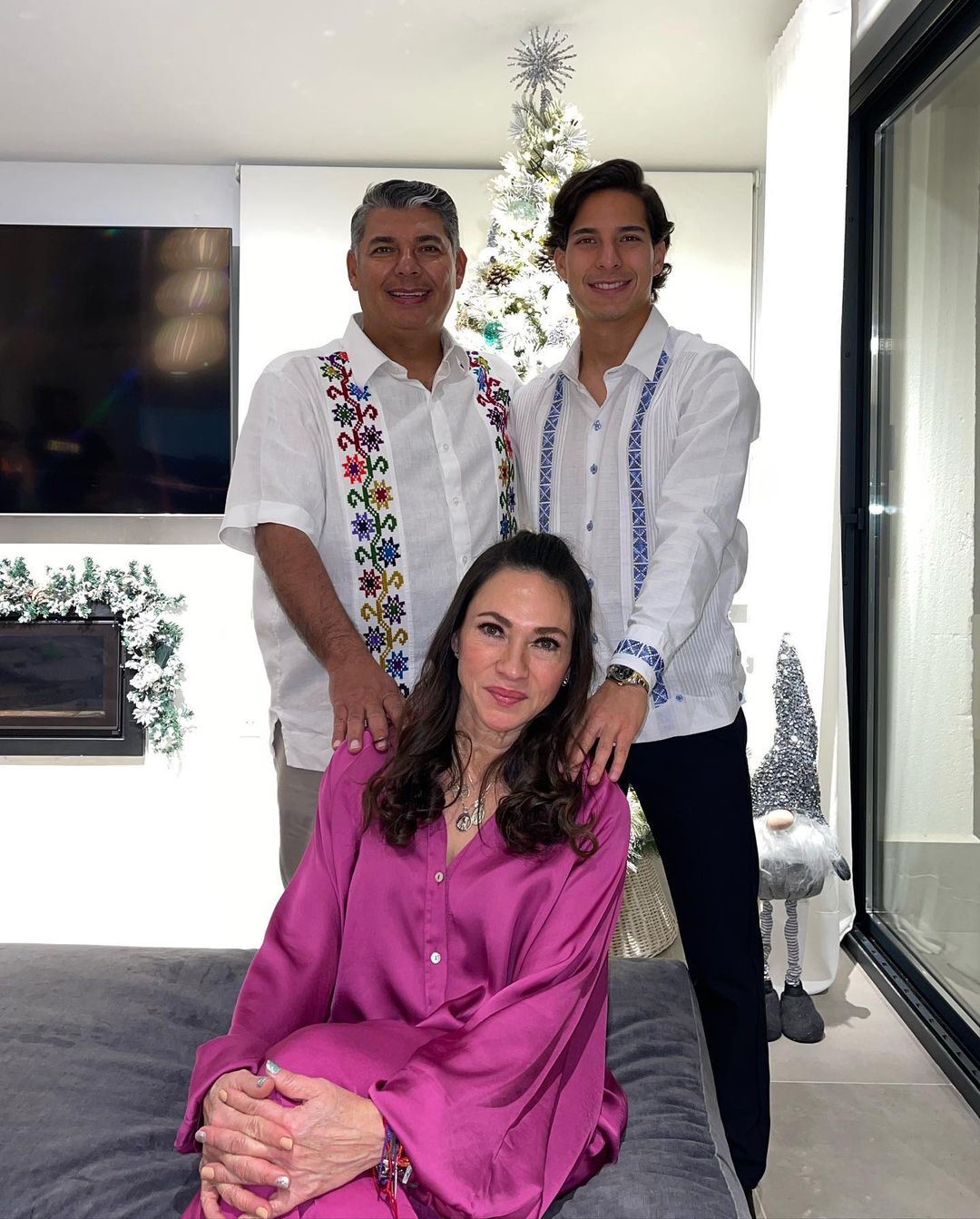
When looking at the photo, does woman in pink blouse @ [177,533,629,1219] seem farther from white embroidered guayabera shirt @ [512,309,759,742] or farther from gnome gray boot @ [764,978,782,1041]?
gnome gray boot @ [764,978,782,1041]

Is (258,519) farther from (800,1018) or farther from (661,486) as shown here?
(800,1018)

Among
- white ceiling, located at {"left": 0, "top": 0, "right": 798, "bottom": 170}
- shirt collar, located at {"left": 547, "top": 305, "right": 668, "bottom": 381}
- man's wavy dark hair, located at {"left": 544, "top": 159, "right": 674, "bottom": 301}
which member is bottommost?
shirt collar, located at {"left": 547, "top": 305, "right": 668, "bottom": 381}

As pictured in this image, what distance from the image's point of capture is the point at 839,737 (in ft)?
10.6

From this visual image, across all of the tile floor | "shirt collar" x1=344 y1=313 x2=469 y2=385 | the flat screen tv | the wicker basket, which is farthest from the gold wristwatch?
the flat screen tv

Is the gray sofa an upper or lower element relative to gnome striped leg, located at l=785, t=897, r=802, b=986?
upper

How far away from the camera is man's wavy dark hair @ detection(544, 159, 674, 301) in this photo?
200 cm

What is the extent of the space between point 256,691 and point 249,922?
0.84 meters

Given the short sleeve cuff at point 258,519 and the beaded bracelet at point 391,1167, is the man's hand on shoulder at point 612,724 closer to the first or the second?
the beaded bracelet at point 391,1167

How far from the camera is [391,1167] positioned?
4.24 feet

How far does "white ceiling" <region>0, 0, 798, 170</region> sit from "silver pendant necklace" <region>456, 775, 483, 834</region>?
240 centimetres

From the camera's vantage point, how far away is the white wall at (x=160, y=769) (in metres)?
4.34

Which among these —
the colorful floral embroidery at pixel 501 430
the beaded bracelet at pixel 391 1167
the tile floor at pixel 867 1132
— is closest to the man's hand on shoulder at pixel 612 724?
the beaded bracelet at pixel 391 1167

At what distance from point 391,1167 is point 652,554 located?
103cm

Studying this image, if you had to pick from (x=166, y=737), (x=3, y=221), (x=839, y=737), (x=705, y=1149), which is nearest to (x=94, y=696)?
(x=166, y=737)
